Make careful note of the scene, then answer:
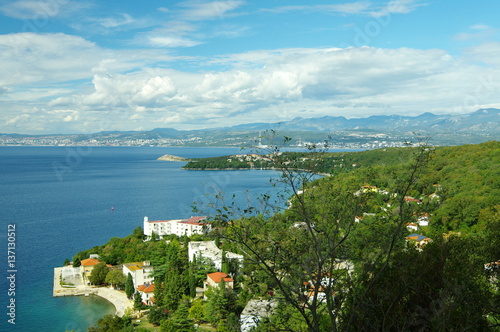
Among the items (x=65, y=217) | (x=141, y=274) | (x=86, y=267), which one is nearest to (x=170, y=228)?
(x=86, y=267)

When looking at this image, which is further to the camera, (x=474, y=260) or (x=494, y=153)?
(x=494, y=153)

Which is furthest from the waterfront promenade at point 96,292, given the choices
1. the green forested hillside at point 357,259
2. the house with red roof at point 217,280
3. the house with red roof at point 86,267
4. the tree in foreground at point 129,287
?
the green forested hillside at point 357,259

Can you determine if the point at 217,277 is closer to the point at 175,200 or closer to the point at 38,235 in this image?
the point at 38,235

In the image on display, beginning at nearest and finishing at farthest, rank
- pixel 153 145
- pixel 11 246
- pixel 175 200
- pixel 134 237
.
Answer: pixel 11 246, pixel 134 237, pixel 175 200, pixel 153 145

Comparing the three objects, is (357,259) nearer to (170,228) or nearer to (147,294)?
(147,294)

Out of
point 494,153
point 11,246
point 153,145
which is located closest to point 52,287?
point 11,246

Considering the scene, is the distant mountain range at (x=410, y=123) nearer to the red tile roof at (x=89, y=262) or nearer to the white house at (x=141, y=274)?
the white house at (x=141, y=274)

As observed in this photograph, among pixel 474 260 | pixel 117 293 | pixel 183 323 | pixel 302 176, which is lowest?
pixel 117 293
